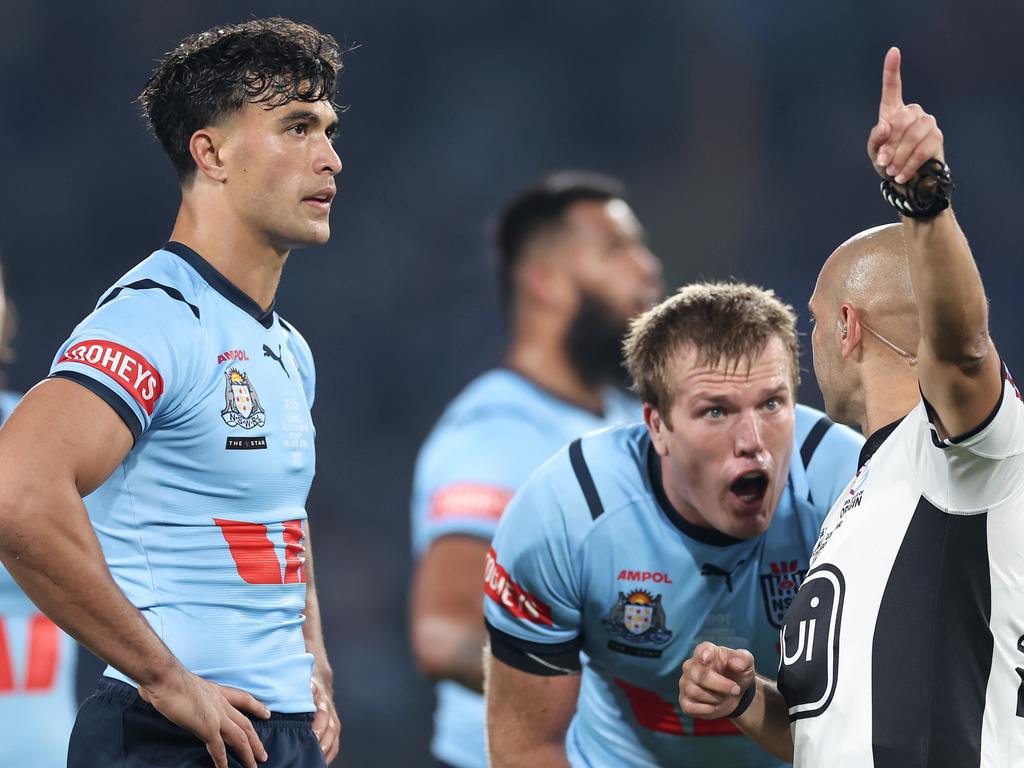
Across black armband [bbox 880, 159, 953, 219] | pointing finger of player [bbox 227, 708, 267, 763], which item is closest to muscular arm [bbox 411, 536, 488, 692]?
pointing finger of player [bbox 227, 708, 267, 763]

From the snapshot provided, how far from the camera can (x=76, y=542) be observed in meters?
2.12

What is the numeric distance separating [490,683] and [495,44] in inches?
256

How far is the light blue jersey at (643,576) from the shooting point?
316 centimetres

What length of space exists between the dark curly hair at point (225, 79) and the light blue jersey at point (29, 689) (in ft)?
5.51

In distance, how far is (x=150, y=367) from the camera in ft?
7.40

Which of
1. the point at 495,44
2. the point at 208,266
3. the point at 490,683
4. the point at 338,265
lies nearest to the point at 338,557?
the point at 338,265

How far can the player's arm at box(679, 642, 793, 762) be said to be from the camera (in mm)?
2498

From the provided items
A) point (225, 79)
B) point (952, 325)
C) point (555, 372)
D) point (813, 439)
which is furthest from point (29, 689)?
point (555, 372)

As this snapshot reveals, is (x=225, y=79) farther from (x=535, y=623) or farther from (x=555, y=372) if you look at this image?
(x=555, y=372)

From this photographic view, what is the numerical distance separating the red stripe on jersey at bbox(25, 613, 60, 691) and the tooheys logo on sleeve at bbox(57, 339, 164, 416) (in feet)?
6.18

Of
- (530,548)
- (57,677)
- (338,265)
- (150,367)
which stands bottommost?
(57,677)

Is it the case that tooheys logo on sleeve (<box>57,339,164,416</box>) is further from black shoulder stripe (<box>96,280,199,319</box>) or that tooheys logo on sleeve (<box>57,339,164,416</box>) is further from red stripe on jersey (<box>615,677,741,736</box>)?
red stripe on jersey (<box>615,677,741,736</box>)

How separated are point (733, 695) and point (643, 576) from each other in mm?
661

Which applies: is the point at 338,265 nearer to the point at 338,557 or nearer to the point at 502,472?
the point at 338,557
